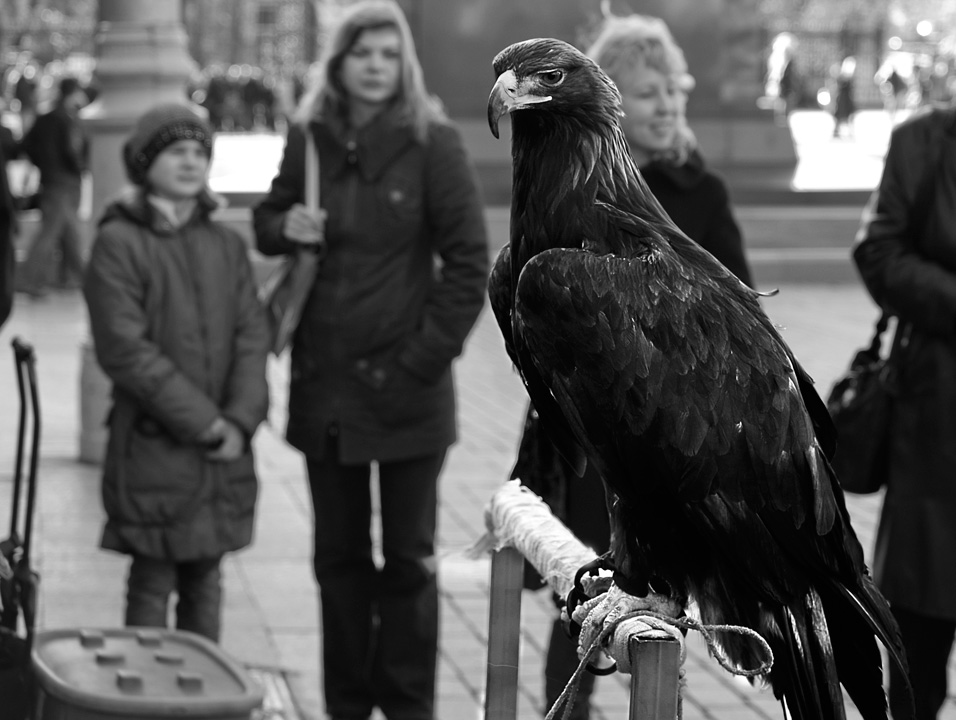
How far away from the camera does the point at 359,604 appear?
178 inches

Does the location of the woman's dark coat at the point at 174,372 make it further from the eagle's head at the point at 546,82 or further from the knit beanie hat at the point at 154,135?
the eagle's head at the point at 546,82

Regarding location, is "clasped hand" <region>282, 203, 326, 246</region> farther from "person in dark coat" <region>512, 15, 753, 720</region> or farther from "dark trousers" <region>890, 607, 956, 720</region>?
"dark trousers" <region>890, 607, 956, 720</region>

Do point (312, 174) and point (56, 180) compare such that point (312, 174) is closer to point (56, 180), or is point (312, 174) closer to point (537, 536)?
point (537, 536)

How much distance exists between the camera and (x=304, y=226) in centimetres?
441

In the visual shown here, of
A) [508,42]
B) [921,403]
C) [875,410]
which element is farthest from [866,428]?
[508,42]

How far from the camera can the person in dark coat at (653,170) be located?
13.0 ft

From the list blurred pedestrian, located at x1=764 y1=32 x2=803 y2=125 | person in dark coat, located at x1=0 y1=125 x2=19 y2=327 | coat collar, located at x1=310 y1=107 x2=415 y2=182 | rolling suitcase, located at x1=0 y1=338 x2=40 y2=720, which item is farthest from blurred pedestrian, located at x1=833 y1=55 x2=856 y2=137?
rolling suitcase, located at x1=0 y1=338 x2=40 y2=720

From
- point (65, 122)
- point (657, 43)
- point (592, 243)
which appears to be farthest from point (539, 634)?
point (65, 122)

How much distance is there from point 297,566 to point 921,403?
300 centimetres

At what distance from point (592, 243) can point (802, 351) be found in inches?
356

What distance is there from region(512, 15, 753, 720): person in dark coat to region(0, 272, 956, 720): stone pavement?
15.8 inches

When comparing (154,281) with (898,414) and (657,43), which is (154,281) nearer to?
(657,43)

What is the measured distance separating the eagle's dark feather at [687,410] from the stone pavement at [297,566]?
794 mm

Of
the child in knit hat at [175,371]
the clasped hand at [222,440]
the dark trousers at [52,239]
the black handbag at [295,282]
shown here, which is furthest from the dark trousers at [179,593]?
the dark trousers at [52,239]
